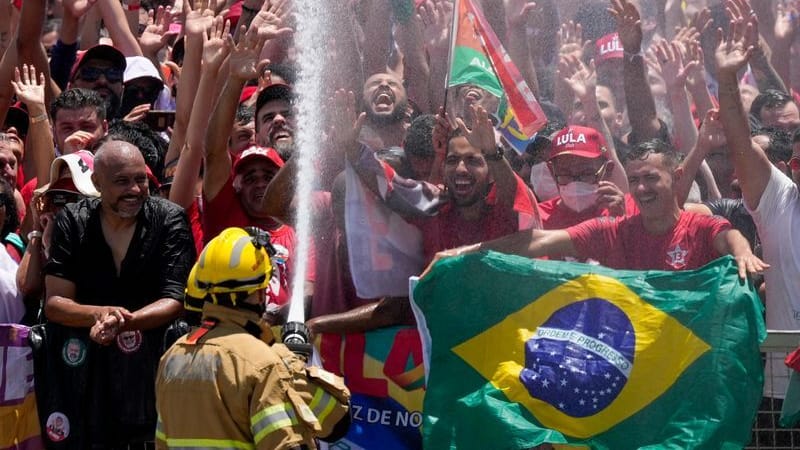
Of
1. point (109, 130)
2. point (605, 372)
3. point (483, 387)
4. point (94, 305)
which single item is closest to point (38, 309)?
point (94, 305)

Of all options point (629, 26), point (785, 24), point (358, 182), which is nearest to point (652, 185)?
point (358, 182)

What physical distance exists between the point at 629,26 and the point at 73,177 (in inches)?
124

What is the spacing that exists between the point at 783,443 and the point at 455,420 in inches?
56.7

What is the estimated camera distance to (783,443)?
691cm

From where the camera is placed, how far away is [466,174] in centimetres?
734

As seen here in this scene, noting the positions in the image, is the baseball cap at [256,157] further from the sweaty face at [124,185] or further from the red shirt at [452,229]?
the red shirt at [452,229]

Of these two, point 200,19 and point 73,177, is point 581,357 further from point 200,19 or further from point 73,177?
point 200,19

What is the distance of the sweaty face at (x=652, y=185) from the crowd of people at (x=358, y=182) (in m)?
0.01

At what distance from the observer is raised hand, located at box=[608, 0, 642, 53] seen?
28.7 feet

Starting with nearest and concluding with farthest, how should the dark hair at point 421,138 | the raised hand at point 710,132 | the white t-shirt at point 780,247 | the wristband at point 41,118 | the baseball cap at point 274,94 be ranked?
the white t-shirt at point 780,247 → the dark hair at point 421,138 → the raised hand at point 710,132 → the baseball cap at point 274,94 → the wristband at point 41,118

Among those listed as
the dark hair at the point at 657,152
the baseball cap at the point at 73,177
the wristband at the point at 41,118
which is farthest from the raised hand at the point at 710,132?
the wristband at the point at 41,118

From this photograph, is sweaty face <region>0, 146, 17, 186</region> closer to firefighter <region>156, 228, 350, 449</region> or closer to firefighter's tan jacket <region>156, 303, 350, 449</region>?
firefighter <region>156, 228, 350, 449</region>

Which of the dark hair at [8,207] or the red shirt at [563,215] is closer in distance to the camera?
the red shirt at [563,215]

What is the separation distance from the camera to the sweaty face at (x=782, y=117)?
886 centimetres
